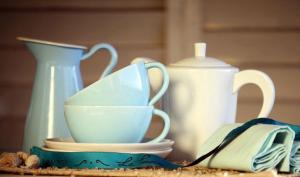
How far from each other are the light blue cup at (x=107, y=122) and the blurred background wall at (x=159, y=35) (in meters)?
1.05

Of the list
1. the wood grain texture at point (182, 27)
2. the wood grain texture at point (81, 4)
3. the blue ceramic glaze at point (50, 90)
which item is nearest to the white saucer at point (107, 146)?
the blue ceramic glaze at point (50, 90)

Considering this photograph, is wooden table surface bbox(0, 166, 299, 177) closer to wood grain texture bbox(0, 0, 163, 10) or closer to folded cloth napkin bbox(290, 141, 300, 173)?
A: folded cloth napkin bbox(290, 141, 300, 173)

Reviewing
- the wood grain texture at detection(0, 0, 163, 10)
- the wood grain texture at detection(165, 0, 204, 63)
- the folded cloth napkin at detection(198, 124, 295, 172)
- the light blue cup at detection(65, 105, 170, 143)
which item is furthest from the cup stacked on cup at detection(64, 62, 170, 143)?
the wood grain texture at detection(0, 0, 163, 10)

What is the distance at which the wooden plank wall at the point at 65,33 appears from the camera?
199 cm

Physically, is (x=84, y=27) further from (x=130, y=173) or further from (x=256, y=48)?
(x=130, y=173)

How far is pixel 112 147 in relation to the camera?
83 cm

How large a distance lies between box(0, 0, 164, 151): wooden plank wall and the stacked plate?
1123 mm

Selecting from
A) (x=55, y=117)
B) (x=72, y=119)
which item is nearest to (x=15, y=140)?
(x=55, y=117)

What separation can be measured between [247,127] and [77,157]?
0.76ft

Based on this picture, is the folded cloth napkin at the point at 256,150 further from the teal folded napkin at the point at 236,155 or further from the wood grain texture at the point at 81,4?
the wood grain texture at the point at 81,4

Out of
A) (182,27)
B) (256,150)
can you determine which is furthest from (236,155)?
(182,27)

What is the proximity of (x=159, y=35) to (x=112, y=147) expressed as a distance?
119cm

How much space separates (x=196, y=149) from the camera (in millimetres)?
960

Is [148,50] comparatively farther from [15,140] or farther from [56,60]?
[56,60]
